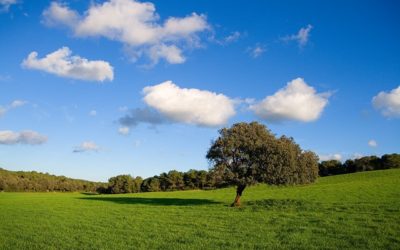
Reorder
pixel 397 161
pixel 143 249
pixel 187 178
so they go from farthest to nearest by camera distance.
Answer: pixel 187 178, pixel 397 161, pixel 143 249

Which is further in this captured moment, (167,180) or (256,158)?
(167,180)

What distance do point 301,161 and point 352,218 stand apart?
1906 centimetres

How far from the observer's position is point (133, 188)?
6535 inches

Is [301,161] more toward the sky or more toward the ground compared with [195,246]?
more toward the sky

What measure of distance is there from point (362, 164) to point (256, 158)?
11011 cm

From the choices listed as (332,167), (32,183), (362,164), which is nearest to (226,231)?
(362,164)

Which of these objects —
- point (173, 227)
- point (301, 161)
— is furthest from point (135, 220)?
point (301, 161)

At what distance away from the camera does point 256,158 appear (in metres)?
52.0

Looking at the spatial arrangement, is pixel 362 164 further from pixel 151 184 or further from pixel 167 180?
pixel 151 184

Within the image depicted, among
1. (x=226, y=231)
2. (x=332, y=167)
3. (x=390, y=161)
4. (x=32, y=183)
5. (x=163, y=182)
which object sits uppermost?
(x=390, y=161)

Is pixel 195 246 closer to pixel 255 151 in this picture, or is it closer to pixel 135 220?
pixel 135 220

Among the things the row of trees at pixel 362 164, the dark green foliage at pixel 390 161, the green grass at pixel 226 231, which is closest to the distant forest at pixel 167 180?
the row of trees at pixel 362 164

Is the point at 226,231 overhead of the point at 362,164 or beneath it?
beneath

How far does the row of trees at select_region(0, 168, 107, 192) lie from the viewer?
168 m
